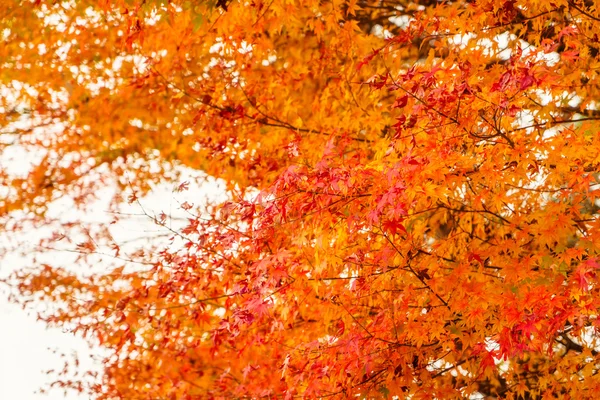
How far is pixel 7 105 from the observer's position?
998cm

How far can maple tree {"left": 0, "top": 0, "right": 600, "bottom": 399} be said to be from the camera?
3678mm

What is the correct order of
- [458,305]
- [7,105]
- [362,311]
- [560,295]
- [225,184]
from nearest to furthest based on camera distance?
[560,295]
[458,305]
[362,311]
[225,184]
[7,105]

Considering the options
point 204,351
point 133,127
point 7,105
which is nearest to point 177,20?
point 133,127

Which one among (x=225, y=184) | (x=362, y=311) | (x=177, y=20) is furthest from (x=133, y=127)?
(x=362, y=311)

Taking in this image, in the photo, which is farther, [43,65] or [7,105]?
[7,105]

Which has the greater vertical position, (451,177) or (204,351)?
(204,351)

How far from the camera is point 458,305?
A: 376 cm

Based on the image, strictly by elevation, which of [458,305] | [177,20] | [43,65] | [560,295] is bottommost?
[560,295]

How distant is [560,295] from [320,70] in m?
3.53

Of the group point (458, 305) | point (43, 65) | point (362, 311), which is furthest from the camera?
point (43, 65)

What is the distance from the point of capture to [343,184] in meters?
3.67

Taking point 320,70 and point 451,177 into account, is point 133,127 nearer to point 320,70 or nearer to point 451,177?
point 320,70

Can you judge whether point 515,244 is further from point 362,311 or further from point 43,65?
point 43,65

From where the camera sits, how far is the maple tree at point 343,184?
12.1ft
